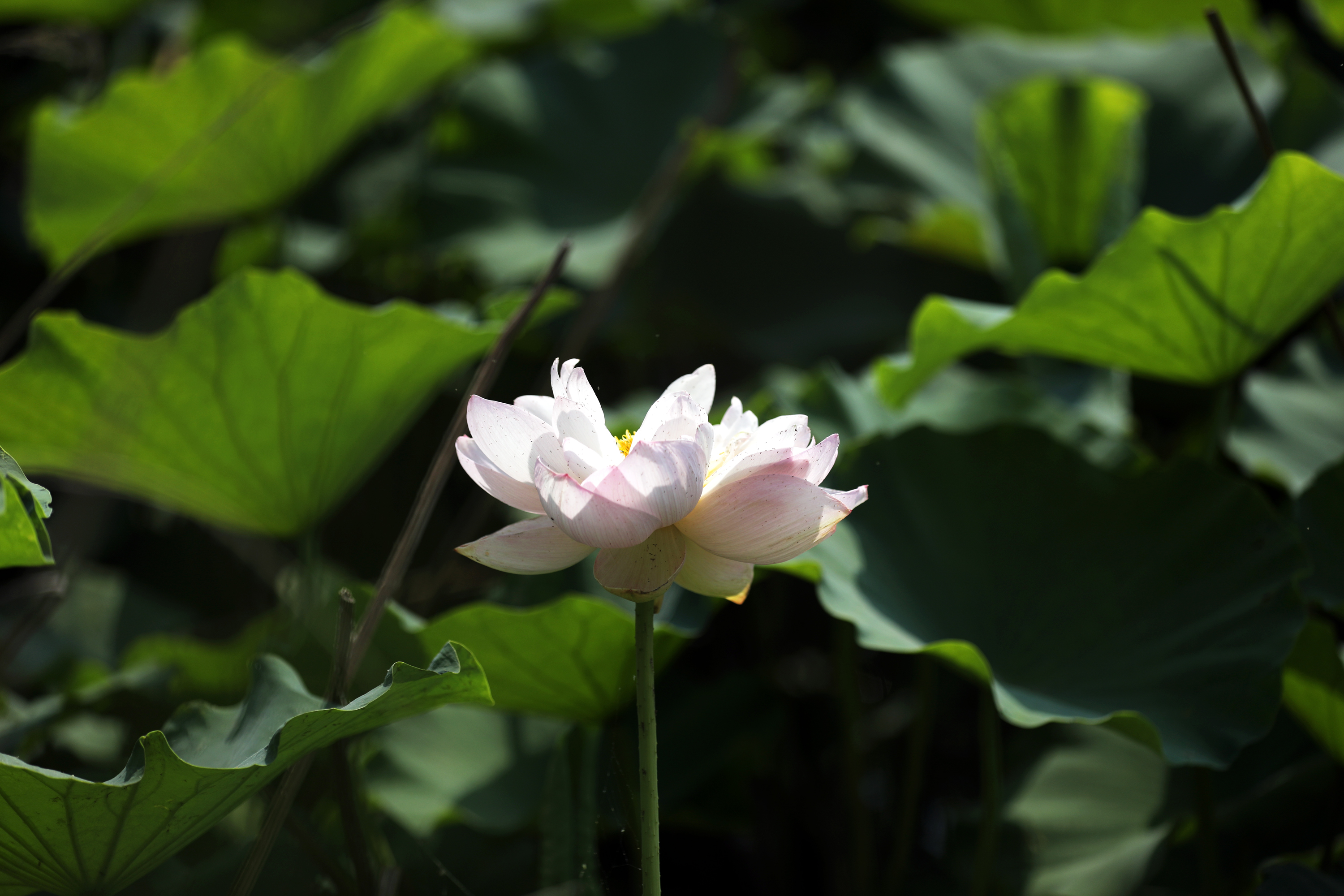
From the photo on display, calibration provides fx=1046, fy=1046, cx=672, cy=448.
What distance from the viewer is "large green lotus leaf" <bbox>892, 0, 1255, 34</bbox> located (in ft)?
4.70

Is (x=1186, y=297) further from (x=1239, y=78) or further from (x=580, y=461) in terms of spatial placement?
(x=580, y=461)

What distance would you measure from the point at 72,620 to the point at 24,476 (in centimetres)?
70

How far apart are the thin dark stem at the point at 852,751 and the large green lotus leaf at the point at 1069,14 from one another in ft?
3.37

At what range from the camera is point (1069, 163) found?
1.07 metres

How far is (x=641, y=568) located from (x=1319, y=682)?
1.64ft

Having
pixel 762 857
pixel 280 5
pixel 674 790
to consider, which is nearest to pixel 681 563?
pixel 674 790

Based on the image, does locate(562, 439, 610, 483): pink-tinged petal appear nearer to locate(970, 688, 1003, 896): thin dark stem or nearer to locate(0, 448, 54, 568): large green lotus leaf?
locate(0, 448, 54, 568): large green lotus leaf

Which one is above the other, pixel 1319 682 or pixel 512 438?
pixel 512 438

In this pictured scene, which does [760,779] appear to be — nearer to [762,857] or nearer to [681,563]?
[762,857]

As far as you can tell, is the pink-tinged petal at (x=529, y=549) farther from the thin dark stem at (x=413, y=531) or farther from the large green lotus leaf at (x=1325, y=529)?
the large green lotus leaf at (x=1325, y=529)

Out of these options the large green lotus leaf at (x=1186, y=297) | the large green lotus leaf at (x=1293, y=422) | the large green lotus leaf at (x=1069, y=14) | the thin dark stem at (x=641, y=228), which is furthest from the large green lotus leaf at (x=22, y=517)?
the large green lotus leaf at (x=1069, y=14)

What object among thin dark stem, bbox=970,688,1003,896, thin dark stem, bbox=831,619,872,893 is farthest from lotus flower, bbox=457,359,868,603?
thin dark stem, bbox=831,619,872,893

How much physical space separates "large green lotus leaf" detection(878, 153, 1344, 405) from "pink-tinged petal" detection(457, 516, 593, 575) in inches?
15.1

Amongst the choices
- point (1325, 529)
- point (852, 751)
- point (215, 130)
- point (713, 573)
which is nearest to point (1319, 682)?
point (1325, 529)
